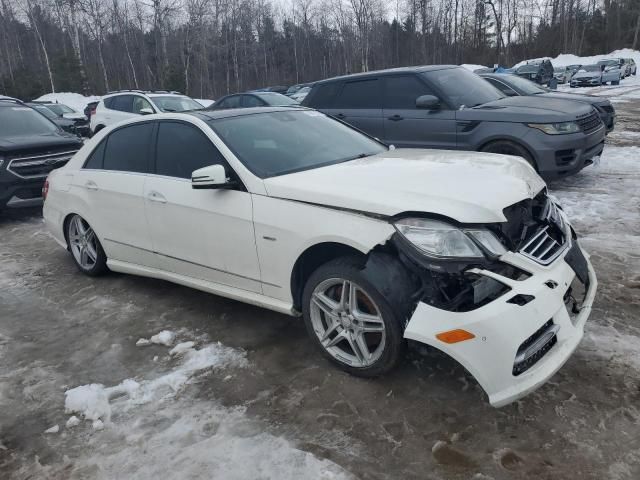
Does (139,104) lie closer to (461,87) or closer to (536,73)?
(461,87)

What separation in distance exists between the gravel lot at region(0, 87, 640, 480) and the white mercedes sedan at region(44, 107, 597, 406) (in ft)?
0.98

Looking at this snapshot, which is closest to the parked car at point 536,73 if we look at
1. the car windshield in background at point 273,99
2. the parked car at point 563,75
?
the parked car at point 563,75

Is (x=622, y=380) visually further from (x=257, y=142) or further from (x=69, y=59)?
A: (x=69, y=59)

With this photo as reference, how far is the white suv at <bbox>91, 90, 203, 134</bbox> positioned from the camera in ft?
43.3

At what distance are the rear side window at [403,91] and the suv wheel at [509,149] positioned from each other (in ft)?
3.73

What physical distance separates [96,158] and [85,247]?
0.93m

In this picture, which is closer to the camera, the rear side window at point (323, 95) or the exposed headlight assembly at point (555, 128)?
the exposed headlight assembly at point (555, 128)

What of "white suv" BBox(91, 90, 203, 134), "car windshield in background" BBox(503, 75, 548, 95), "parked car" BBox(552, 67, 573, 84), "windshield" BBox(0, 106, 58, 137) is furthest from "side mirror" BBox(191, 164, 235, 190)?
"parked car" BBox(552, 67, 573, 84)

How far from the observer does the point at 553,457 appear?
96.0 inches

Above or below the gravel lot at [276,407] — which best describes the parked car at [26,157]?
above

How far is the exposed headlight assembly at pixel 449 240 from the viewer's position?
8.76ft

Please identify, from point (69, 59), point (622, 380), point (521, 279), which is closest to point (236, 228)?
point (521, 279)

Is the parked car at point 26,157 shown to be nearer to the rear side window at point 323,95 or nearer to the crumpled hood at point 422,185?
the rear side window at point 323,95

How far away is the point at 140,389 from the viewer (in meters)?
3.25
